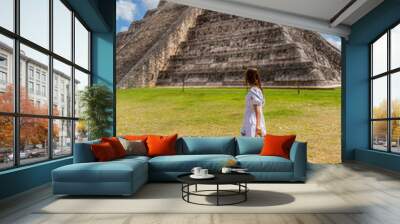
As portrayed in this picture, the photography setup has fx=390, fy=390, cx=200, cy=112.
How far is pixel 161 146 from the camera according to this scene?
6863 millimetres

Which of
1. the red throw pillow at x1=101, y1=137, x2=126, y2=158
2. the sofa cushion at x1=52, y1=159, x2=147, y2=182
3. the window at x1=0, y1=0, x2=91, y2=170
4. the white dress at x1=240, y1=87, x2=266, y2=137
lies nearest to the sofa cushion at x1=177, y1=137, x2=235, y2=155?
the red throw pillow at x1=101, y1=137, x2=126, y2=158

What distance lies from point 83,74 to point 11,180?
3955 mm

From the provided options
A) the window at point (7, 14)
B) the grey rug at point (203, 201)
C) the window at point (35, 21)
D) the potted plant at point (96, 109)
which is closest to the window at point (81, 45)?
the potted plant at point (96, 109)

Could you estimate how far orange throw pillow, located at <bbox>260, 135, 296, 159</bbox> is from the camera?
651 centimetres

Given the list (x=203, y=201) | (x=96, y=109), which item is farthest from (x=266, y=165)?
(x=96, y=109)

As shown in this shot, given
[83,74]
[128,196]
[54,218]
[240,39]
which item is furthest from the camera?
[240,39]

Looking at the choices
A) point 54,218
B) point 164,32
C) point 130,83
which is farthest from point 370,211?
point 164,32

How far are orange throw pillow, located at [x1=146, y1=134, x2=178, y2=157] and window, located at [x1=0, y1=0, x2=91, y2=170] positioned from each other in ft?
5.58

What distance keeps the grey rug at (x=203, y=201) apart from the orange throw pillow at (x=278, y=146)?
1063 millimetres

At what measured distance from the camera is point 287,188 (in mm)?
5637

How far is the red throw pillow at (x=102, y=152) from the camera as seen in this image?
580cm

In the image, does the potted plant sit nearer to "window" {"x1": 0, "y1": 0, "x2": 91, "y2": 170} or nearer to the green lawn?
"window" {"x1": 0, "y1": 0, "x2": 91, "y2": 170}

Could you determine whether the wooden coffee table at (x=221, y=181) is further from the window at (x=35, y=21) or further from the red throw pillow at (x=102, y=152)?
the window at (x=35, y=21)

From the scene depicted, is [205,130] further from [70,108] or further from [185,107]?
[70,108]
